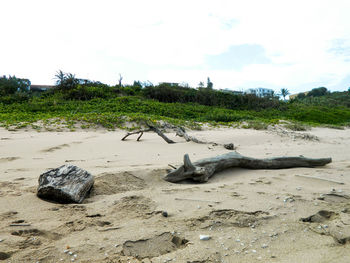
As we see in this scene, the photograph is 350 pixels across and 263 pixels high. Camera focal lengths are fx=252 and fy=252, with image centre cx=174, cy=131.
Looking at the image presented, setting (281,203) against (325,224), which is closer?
A: (325,224)

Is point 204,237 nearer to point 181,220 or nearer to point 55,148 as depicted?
point 181,220

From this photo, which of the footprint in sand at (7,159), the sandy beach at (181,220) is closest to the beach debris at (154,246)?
the sandy beach at (181,220)

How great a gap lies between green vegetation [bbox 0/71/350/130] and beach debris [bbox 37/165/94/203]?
Answer: 7.52 metres

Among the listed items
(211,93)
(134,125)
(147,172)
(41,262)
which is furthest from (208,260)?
(211,93)

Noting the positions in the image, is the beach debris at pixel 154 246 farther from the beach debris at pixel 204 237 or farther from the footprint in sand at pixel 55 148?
the footprint in sand at pixel 55 148

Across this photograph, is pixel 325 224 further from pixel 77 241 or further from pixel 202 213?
pixel 77 241

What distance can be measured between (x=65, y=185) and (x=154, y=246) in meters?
1.21

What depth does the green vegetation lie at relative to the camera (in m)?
10.9

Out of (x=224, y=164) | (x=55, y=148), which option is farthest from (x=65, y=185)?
(x=55, y=148)

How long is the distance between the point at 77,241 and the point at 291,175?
285cm

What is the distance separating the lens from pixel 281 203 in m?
2.33

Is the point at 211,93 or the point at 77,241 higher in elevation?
the point at 211,93

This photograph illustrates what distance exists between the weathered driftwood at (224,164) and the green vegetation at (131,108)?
289 inches

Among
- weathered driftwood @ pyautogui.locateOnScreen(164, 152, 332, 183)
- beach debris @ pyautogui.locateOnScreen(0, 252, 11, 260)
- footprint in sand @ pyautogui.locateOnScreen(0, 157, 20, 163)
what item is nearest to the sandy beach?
beach debris @ pyautogui.locateOnScreen(0, 252, 11, 260)
